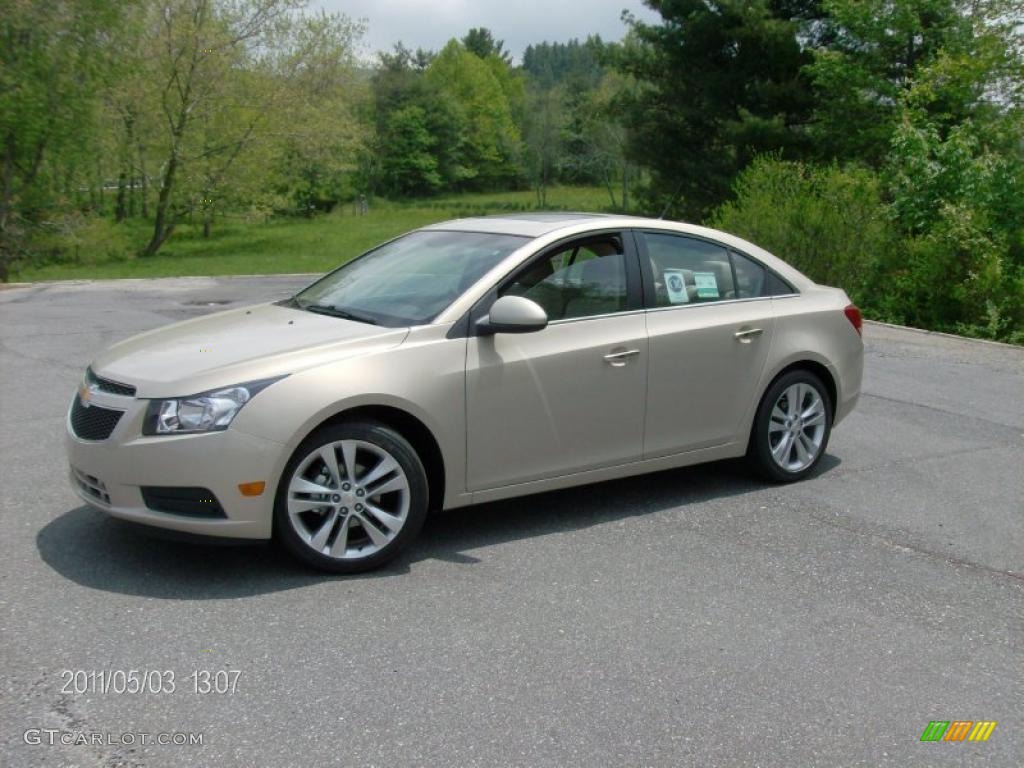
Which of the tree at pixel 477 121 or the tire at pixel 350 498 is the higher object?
the tree at pixel 477 121

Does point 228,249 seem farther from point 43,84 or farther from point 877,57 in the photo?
point 877,57

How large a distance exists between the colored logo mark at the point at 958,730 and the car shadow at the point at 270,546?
2205 millimetres

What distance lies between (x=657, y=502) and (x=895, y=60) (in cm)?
2557

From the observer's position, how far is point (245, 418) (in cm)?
445

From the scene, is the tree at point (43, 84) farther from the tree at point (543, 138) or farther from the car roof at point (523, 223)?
the tree at point (543, 138)

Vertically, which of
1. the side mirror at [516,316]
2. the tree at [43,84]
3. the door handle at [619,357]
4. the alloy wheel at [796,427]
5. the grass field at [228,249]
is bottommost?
the grass field at [228,249]

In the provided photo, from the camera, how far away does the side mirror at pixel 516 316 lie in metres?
4.97

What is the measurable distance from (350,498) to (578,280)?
1.76 metres

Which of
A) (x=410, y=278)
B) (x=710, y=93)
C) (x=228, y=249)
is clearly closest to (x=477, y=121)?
(x=228, y=249)

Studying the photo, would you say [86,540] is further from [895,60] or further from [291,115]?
[291,115]

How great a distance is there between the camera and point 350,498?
4.70m

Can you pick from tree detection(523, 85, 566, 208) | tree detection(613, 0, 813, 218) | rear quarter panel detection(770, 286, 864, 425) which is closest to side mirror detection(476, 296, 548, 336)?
rear quarter panel detection(770, 286, 864, 425)

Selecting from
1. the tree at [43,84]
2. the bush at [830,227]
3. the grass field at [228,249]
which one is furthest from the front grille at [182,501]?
the grass field at [228,249]

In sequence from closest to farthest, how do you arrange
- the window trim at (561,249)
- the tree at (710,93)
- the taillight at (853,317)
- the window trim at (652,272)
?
the window trim at (561,249) < the window trim at (652,272) < the taillight at (853,317) < the tree at (710,93)
